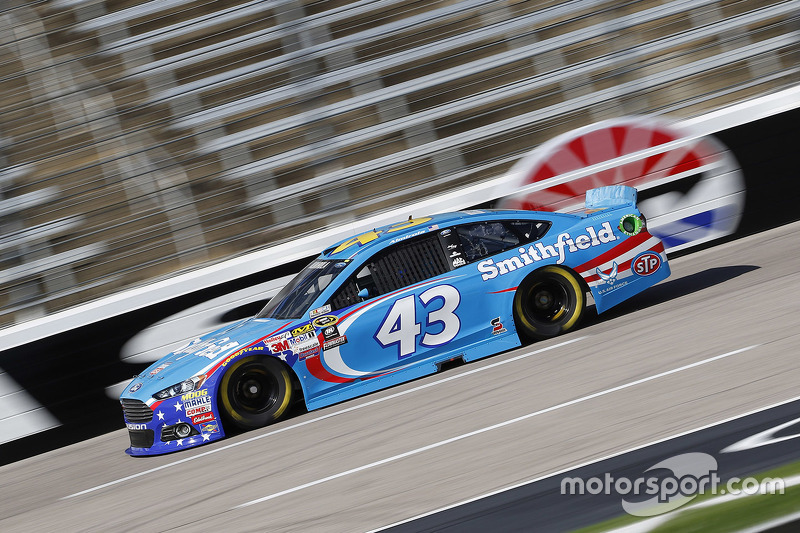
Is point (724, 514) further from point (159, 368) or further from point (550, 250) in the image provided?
point (159, 368)

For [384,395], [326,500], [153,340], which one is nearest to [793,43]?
[384,395]

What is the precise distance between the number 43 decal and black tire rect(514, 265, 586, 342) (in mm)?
606

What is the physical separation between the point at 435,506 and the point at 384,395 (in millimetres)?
2827

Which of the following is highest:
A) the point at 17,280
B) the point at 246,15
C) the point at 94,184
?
the point at 246,15

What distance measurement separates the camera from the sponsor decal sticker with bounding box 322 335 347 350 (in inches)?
285

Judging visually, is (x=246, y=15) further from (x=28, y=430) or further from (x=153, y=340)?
(x=28, y=430)

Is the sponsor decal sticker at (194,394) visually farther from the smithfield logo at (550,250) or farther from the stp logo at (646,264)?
the stp logo at (646,264)

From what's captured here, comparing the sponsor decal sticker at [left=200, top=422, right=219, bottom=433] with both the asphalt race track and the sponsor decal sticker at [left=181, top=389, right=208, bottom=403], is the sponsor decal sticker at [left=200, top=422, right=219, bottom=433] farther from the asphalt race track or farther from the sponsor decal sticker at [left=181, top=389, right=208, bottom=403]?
the sponsor decal sticker at [left=181, top=389, right=208, bottom=403]

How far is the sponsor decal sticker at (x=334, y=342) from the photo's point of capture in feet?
23.8

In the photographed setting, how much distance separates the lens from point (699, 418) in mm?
5039

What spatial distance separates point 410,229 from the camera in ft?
25.7

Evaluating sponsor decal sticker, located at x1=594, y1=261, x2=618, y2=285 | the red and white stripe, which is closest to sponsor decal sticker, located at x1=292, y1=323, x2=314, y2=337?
the red and white stripe

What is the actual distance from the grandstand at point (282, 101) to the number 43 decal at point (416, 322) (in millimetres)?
3617

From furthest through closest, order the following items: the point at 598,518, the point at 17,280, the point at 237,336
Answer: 1. the point at 17,280
2. the point at 237,336
3. the point at 598,518
